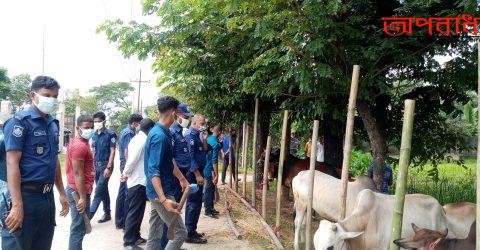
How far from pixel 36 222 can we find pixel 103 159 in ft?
14.3

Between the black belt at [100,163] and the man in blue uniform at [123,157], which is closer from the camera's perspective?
the man in blue uniform at [123,157]

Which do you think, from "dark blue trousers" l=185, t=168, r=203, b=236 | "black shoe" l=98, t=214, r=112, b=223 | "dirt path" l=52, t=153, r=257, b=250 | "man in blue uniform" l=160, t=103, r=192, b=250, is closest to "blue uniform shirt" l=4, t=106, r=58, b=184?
"man in blue uniform" l=160, t=103, r=192, b=250

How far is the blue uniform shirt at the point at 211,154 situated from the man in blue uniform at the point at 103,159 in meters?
1.83

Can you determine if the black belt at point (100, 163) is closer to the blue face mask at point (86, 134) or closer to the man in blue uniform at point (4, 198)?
the blue face mask at point (86, 134)

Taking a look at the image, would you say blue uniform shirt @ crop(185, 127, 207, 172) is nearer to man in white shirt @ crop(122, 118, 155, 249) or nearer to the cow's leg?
man in white shirt @ crop(122, 118, 155, 249)

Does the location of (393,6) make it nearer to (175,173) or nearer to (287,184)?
(175,173)

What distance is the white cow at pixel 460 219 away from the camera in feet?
15.6

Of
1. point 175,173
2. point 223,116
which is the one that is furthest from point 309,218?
point 223,116

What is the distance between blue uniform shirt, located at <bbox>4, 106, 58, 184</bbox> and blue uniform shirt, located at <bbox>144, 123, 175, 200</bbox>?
90 centimetres

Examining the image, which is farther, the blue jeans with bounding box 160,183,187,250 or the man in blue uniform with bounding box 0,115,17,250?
the blue jeans with bounding box 160,183,187,250

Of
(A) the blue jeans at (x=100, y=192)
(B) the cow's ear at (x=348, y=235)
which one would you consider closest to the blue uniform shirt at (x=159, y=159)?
(B) the cow's ear at (x=348, y=235)

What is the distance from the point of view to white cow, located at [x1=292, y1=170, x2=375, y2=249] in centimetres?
632

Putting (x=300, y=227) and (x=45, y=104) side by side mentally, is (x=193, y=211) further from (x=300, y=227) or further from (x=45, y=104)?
(x=45, y=104)

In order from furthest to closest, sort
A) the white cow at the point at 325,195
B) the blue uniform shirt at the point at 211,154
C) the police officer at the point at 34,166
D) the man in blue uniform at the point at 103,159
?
1. the blue uniform shirt at the point at 211,154
2. the man in blue uniform at the point at 103,159
3. the white cow at the point at 325,195
4. the police officer at the point at 34,166
